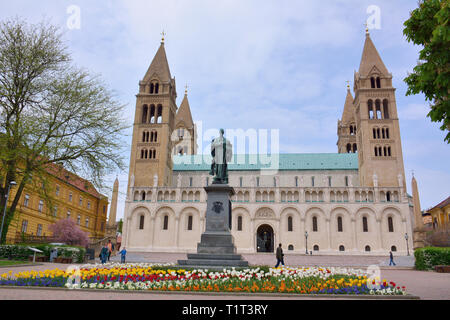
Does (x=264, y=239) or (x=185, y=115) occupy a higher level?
(x=185, y=115)

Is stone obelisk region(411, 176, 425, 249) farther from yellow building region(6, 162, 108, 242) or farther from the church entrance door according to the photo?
yellow building region(6, 162, 108, 242)

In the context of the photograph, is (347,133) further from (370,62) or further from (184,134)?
(184,134)

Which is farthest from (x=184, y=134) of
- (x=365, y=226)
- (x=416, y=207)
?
(x=416, y=207)

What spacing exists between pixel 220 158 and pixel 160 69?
2152 inches

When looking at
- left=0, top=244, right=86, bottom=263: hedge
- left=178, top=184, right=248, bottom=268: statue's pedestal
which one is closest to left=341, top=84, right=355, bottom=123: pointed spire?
left=0, top=244, right=86, bottom=263: hedge

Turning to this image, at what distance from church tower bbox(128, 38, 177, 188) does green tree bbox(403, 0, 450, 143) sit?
172 feet

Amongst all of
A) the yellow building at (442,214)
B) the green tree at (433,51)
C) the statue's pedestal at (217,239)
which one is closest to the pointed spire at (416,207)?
the yellow building at (442,214)

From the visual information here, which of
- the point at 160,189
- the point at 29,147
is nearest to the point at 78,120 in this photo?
the point at 29,147

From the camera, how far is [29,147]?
19484 millimetres

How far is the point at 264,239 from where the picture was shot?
5675 cm

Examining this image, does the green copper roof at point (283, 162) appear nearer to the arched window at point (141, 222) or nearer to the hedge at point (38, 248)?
the arched window at point (141, 222)

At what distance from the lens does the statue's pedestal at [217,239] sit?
42.3 feet
